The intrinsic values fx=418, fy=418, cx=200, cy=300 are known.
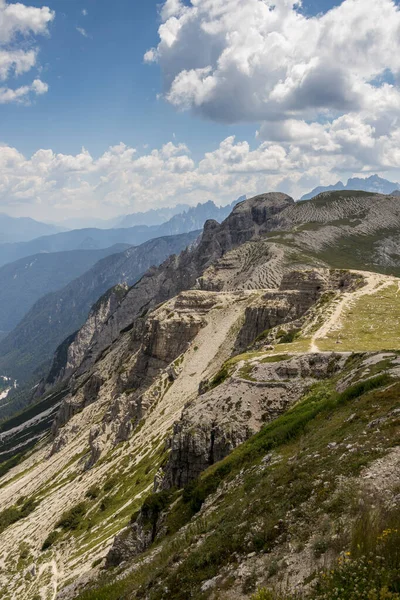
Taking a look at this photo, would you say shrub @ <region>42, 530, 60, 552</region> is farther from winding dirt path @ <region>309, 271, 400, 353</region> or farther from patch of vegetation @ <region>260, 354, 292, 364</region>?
winding dirt path @ <region>309, 271, 400, 353</region>

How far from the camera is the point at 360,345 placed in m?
46.9

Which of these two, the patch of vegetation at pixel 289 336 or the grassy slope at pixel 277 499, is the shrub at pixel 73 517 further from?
the grassy slope at pixel 277 499

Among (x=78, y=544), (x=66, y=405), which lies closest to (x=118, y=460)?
(x=78, y=544)

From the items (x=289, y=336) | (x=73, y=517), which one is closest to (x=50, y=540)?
(x=73, y=517)

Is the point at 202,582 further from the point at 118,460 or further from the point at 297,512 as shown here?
the point at 118,460

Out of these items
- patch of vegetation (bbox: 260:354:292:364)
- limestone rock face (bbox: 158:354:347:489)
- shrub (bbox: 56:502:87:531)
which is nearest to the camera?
limestone rock face (bbox: 158:354:347:489)

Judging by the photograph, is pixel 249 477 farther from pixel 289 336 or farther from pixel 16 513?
pixel 16 513

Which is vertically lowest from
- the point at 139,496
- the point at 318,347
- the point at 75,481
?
the point at 75,481

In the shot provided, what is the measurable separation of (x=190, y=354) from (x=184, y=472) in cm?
6455

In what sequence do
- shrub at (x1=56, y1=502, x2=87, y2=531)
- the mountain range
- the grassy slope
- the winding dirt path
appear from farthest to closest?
shrub at (x1=56, y1=502, x2=87, y2=531) → the winding dirt path → the grassy slope → the mountain range

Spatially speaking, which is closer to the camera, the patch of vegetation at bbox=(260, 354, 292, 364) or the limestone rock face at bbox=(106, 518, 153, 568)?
the limestone rock face at bbox=(106, 518, 153, 568)

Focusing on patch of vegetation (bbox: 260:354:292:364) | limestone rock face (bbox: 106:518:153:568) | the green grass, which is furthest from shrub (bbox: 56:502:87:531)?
the green grass

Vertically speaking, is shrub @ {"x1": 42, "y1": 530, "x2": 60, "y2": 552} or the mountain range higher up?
the mountain range

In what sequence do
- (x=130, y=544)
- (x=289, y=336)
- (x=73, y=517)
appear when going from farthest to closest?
(x=73, y=517), (x=289, y=336), (x=130, y=544)
